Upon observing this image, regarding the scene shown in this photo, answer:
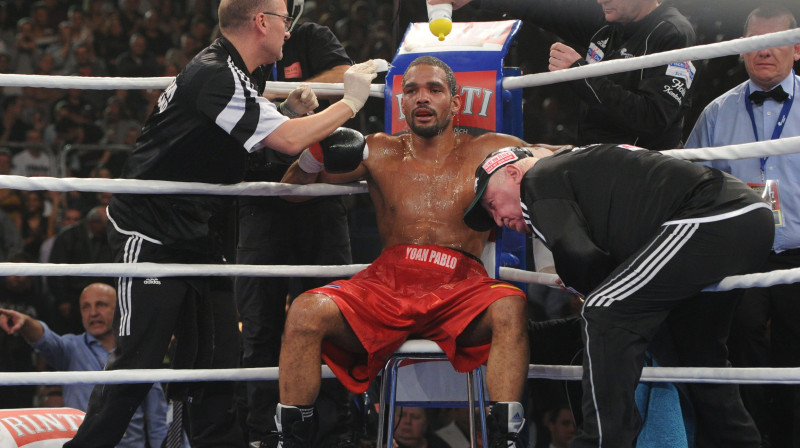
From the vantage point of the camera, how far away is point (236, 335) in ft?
8.70

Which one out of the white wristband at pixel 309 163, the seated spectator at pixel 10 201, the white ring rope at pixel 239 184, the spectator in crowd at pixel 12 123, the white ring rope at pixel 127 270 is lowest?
the white ring rope at pixel 127 270

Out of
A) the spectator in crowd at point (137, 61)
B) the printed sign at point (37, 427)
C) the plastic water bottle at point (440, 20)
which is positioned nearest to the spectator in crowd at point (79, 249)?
the spectator in crowd at point (137, 61)

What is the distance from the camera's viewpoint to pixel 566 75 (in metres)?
2.44

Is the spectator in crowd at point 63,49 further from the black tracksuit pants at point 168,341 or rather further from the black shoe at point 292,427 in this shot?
the black shoe at point 292,427

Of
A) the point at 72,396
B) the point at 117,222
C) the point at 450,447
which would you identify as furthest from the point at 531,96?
the point at 117,222

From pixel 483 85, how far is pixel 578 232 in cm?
94

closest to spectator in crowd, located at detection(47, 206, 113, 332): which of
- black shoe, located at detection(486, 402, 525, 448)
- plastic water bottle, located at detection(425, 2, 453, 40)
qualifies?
plastic water bottle, located at detection(425, 2, 453, 40)

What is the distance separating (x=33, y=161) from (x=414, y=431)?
325cm

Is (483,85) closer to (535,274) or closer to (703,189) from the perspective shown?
(535,274)

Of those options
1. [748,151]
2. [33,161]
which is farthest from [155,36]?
[748,151]

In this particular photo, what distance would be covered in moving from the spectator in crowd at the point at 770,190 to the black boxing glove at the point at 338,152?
122 cm

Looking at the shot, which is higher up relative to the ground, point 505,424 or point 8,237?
point 8,237

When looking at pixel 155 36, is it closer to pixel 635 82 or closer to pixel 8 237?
pixel 8 237

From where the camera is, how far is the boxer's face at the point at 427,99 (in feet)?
8.76
